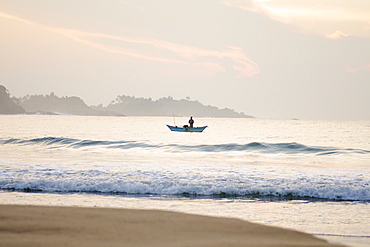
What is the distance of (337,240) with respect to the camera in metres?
6.79

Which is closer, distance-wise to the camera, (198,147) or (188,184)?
(188,184)

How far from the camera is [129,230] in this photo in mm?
7016

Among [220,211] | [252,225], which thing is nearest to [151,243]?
[252,225]

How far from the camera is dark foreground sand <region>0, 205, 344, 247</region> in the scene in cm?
636

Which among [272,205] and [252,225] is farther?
[272,205]

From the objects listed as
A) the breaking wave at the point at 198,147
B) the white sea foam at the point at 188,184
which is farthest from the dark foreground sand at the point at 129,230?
the breaking wave at the point at 198,147

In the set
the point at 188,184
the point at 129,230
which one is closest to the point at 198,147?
the point at 188,184

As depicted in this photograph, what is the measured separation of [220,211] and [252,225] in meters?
1.48

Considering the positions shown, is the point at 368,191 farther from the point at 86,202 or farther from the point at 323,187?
the point at 86,202

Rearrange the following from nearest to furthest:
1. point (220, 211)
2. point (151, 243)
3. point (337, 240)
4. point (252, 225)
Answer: point (151, 243)
point (337, 240)
point (252, 225)
point (220, 211)

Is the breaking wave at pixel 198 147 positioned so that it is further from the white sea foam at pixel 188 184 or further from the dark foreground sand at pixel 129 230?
the dark foreground sand at pixel 129 230

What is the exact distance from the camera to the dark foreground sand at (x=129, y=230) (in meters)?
6.36

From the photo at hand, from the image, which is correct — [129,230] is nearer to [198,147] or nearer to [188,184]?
[188,184]

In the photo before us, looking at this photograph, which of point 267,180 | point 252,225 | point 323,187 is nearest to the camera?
point 252,225
